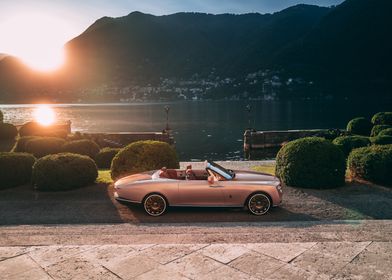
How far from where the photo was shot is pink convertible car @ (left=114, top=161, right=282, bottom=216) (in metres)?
9.91

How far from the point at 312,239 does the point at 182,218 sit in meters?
3.93

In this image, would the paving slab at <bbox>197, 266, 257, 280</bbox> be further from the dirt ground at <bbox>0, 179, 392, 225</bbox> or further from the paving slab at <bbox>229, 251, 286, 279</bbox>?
the dirt ground at <bbox>0, 179, 392, 225</bbox>

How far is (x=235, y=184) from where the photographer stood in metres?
9.98

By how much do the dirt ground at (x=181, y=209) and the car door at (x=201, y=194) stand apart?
1.05ft

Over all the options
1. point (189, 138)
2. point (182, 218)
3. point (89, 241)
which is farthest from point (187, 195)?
point (189, 138)

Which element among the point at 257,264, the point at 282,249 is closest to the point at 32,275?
the point at 257,264

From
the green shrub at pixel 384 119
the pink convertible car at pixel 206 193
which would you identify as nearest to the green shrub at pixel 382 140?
the green shrub at pixel 384 119

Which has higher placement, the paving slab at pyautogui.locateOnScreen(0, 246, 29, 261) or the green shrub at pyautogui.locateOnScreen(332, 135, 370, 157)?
the green shrub at pyautogui.locateOnScreen(332, 135, 370, 157)

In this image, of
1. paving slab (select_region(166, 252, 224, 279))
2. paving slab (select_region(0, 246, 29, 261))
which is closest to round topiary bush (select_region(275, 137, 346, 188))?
paving slab (select_region(166, 252, 224, 279))

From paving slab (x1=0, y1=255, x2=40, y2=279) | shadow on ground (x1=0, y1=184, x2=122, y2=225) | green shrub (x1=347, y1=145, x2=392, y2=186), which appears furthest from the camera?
green shrub (x1=347, y1=145, x2=392, y2=186)

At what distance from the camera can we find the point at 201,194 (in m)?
9.90

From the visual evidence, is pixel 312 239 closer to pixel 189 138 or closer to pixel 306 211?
pixel 306 211

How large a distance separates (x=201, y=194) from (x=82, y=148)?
16366 mm

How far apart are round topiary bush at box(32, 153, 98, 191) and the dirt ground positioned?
302 millimetres
